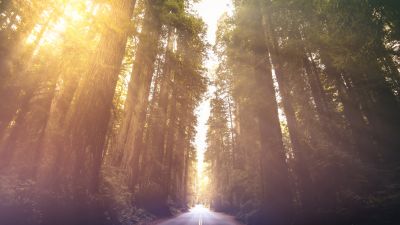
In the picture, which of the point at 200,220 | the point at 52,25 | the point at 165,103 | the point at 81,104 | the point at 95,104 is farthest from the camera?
the point at 165,103

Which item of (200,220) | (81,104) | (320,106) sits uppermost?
(320,106)

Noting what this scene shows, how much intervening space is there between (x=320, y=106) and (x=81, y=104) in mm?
14100

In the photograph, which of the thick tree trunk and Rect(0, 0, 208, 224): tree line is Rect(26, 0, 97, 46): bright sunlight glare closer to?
Rect(0, 0, 208, 224): tree line

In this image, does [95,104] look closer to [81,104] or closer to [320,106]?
[81,104]

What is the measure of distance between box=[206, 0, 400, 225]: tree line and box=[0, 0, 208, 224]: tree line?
3646 mm

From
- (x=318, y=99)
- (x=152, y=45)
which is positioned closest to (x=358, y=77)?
(x=318, y=99)

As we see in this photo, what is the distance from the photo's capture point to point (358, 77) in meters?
14.5

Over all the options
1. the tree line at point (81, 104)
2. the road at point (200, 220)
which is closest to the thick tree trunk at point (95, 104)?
the tree line at point (81, 104)

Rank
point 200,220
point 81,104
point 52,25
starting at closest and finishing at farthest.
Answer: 1. point 81,104
2. point 52,25
3. point 200,220

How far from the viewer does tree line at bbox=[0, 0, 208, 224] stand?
5.70m

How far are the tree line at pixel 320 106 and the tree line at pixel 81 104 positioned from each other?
3646 millimetres

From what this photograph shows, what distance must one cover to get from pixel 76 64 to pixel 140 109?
216 inches

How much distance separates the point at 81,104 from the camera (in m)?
5.73

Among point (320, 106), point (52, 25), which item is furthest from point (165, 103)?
point (320, 106)
